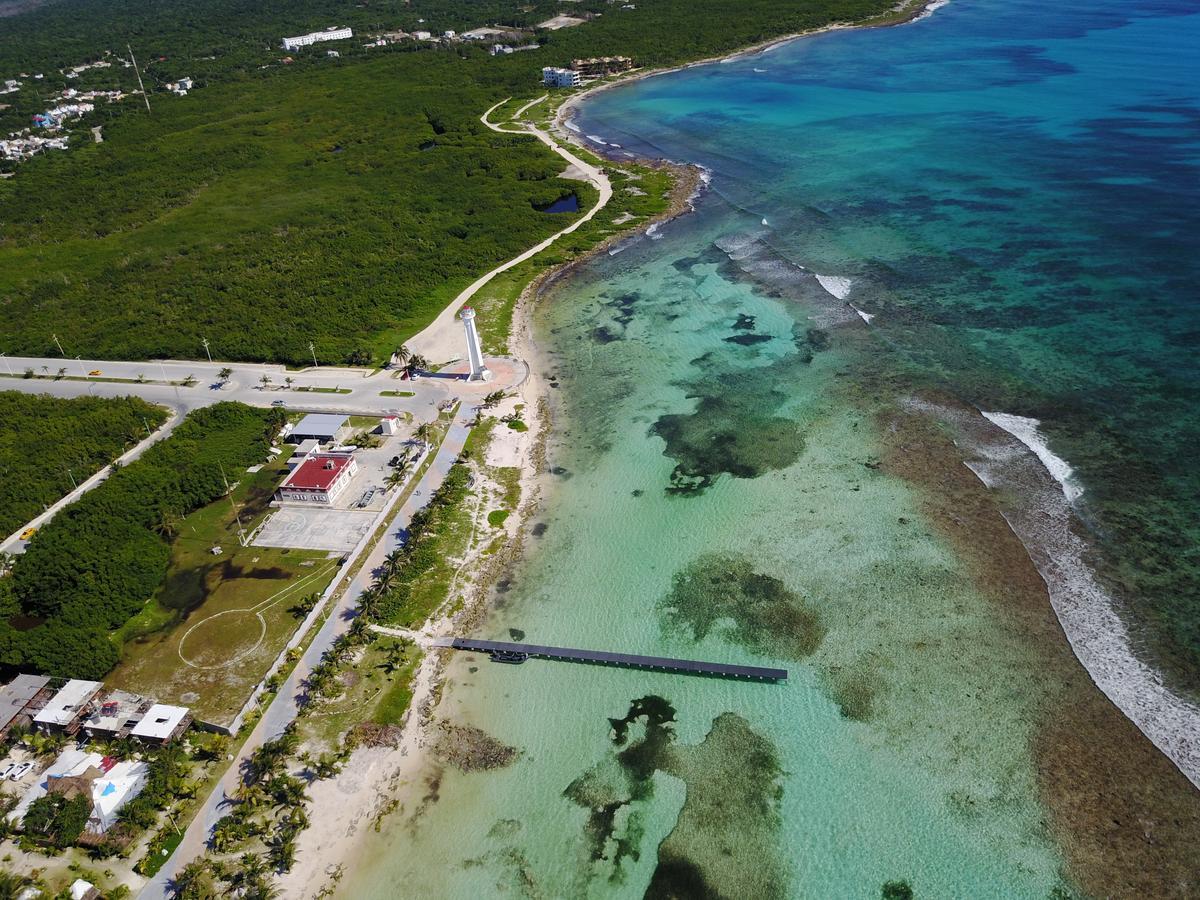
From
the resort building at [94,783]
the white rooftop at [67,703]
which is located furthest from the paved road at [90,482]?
the resort building at [94,783]

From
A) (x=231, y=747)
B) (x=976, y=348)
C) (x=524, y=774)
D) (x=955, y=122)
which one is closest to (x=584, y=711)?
(x=524, y=774)

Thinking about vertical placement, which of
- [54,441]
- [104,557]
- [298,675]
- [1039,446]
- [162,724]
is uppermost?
[54,441]

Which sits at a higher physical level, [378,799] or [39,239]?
[39,239]

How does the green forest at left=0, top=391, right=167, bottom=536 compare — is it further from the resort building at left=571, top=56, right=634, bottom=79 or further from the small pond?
the resort building at left=571, top=56, right=634, bottom=79

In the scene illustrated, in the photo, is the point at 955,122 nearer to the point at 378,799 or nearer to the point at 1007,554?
the point at 1007,554

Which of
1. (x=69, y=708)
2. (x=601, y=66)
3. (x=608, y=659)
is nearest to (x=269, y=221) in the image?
(x=69, y=708)

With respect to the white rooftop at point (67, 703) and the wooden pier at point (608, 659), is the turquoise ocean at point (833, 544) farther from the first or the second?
the white rooftop at point (67, 703)

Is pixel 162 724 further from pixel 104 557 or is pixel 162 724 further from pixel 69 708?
pixel 104 557
